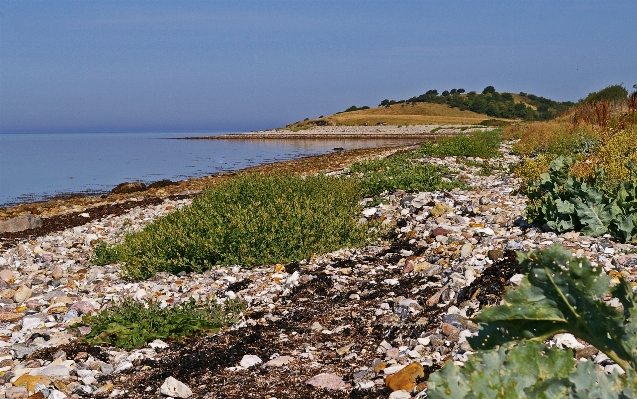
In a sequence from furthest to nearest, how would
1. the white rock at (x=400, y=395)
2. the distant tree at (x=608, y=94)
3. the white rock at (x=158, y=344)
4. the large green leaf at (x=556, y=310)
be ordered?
the distant tree at (x=608, y=94) → the white rock at (x=158, y=344) → the white rock at (x=400, y=395) → the large green leaf at (x=556, y=310)

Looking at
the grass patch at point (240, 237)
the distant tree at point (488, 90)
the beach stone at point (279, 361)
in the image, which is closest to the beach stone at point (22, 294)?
the grass patch at point (240, 237)

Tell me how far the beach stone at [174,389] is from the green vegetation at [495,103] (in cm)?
9488

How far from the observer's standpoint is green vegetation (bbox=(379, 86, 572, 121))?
327 feet

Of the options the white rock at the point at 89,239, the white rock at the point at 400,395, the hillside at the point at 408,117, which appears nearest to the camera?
the white rock at the point at 400,395

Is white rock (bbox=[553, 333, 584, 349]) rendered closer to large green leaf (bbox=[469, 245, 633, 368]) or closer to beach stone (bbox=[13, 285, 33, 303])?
large green leaf (bbox=[469, 245, 633, 368])

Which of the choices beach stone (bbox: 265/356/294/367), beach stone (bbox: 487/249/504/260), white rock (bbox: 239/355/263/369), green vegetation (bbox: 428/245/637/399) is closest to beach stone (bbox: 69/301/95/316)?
white rock (bbox: 239/355/263/369)

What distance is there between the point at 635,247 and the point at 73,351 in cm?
547

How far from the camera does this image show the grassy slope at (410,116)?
8112 cm

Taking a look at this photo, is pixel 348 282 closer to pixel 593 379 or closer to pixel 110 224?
pixel 593 379

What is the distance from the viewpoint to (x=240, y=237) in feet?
25.4

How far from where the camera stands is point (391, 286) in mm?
6379

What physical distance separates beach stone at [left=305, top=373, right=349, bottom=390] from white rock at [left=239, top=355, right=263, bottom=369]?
2.20 feet

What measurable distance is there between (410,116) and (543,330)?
89.3m

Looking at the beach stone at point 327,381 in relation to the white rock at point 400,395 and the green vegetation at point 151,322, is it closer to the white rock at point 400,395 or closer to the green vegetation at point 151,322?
the white rock at point 400,395
